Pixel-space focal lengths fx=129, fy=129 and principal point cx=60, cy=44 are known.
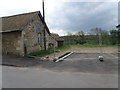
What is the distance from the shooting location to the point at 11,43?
15586mm

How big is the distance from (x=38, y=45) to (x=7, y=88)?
12.9 metres

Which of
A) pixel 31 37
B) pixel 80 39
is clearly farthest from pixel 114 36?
pixel 31 37

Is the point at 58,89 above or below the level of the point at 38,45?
below

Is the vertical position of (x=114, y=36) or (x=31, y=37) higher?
(x=114, y=36)

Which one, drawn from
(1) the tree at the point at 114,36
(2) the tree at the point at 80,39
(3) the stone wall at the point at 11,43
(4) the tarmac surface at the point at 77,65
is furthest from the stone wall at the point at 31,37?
(1) the tree at the point at 114,36

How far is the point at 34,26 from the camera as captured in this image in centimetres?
1752

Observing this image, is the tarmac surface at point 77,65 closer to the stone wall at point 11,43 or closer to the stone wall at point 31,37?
the stone wall at point 11,43

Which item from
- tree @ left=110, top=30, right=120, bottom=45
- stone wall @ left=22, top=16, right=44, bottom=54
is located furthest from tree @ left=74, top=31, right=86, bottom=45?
stone wall @ left=22, top=16, right=44, bottom=54

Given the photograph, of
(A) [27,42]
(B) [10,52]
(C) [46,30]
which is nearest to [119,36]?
(C) [46,30]

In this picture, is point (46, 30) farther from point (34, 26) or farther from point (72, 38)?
point (72, 38)

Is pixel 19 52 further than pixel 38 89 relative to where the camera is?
Yes

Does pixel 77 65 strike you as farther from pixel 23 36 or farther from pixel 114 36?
pixel 114 36

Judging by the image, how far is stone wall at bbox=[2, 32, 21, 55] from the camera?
15102 mm

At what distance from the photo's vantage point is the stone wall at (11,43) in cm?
1510
